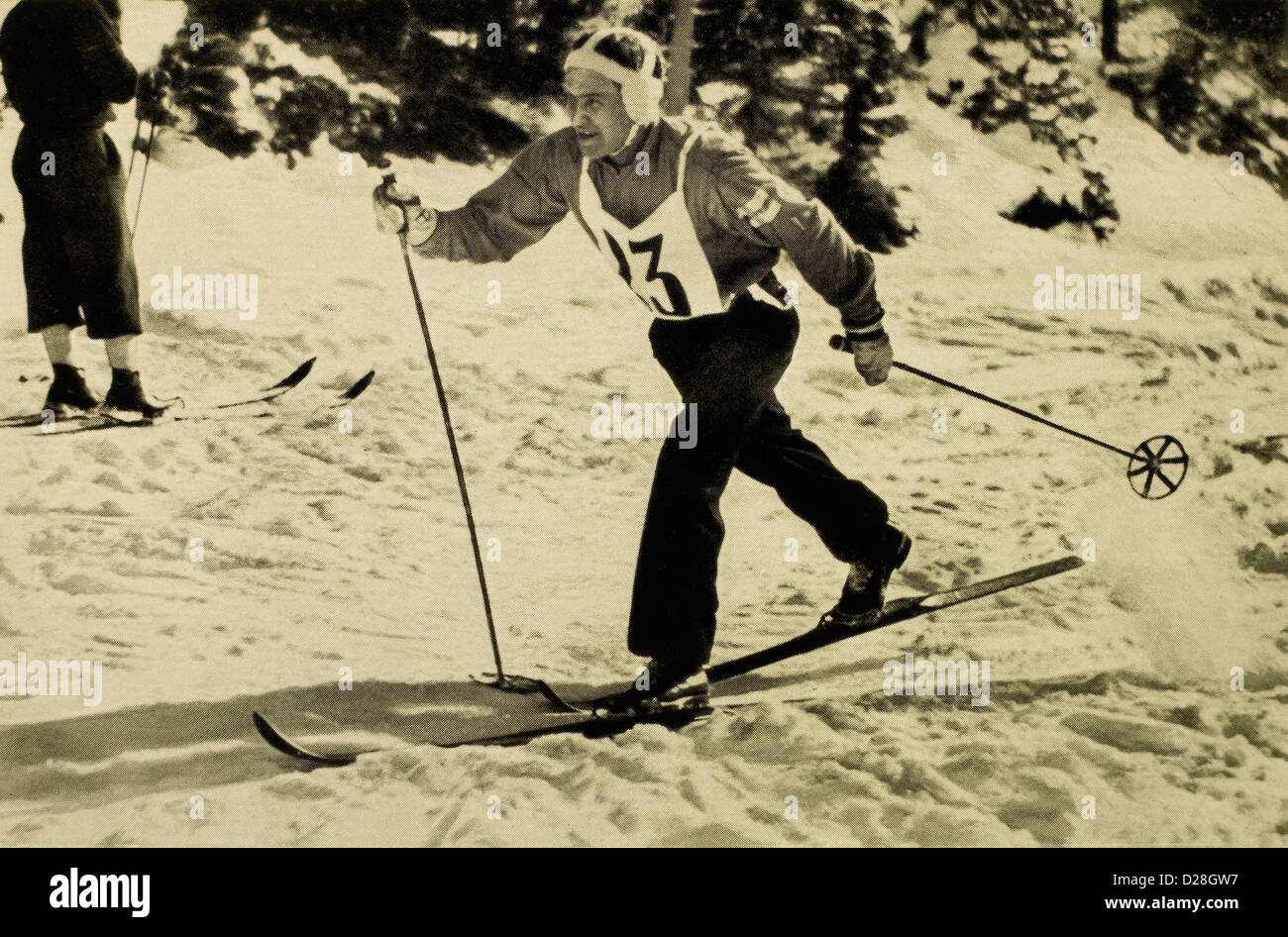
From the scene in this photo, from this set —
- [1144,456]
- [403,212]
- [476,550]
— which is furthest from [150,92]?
[1144,456]

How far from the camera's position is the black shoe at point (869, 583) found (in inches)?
98.1

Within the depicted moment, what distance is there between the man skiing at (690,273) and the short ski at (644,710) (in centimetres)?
6

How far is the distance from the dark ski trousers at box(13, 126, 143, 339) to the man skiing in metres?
0.72

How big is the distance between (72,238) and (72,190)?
0.35ft

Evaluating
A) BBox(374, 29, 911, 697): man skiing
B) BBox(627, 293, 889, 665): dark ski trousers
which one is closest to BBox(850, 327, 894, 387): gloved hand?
BBox(374, 29, 911, 697): man skiing

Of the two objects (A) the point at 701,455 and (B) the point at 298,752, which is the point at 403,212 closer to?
(A) the point at 701,455

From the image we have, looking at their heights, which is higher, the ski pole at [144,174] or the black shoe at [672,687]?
the ski pole at [144,174]

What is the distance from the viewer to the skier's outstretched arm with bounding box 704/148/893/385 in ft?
7.25

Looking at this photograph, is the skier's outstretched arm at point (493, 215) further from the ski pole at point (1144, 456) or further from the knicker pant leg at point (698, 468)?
the ski pole at point (1144, 456)

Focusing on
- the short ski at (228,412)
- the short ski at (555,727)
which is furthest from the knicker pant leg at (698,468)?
the short ski at (228,412)

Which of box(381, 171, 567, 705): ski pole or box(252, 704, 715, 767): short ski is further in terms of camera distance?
box(381, 171, 567, 705): ski pole

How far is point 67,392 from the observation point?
261 centimetres

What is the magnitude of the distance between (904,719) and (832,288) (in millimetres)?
911

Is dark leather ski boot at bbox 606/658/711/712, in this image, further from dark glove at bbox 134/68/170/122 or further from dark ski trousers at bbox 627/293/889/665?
dark glove at bbox 134/68/170/122
